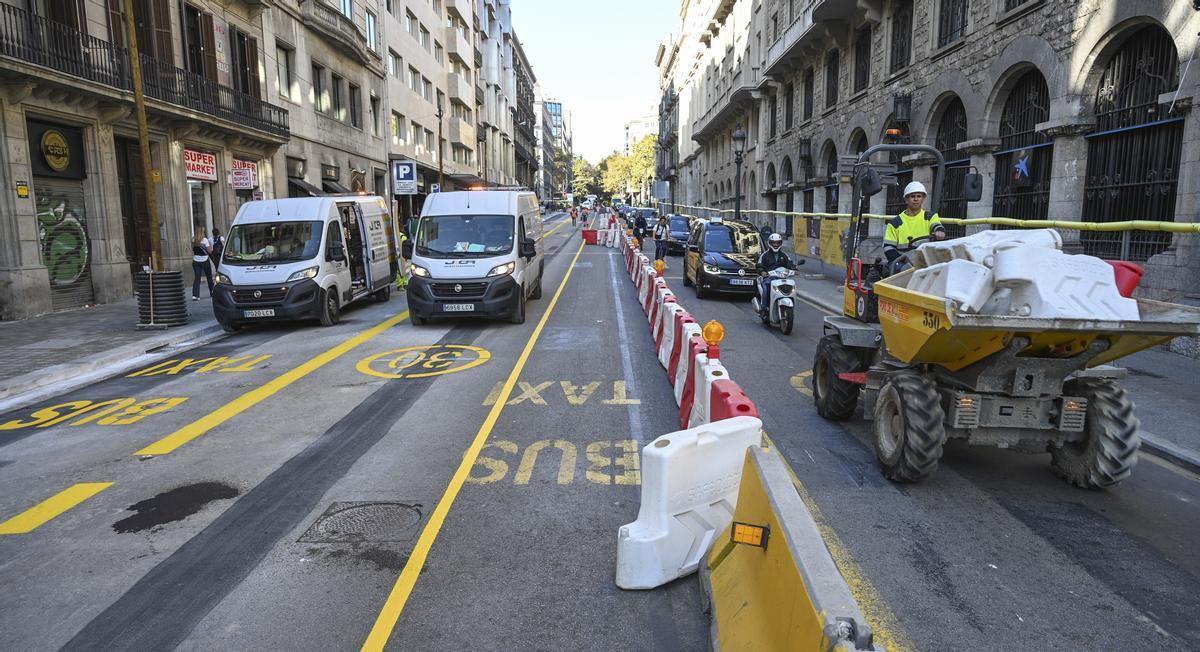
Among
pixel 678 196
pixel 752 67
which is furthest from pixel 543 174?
pixel 752 67

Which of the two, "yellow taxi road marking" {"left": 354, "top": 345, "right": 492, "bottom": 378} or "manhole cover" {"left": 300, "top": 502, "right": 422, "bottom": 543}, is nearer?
"manhole cover" {"left": 300, "top": 502, "right": 422, "bottom": 543}

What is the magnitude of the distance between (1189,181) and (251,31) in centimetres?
2647

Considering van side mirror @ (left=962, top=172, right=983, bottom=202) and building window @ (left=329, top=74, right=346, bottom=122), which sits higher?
building window @ (left=329, top=74, right=346, bottom=122)

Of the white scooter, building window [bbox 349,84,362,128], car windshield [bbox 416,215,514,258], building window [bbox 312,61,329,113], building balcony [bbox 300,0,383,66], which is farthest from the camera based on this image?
building window [bbox 349,84,362,128]

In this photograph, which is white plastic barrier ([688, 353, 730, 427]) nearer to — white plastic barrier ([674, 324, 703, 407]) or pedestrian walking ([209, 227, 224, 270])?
white plastic barrier ([674, 324, 703, 407])

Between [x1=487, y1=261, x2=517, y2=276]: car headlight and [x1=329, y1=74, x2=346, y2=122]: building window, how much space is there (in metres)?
22.9

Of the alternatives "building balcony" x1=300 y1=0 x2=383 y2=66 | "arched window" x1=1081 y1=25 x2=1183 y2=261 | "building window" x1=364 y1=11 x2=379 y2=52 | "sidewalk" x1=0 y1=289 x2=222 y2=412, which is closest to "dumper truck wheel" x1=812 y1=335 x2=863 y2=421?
"arched window" x1=1081 y1=25 x2=1183 y2=261

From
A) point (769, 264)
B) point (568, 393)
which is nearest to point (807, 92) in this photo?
point (769, 264)

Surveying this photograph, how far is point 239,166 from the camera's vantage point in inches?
928

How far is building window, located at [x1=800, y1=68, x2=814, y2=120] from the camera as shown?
3198cm

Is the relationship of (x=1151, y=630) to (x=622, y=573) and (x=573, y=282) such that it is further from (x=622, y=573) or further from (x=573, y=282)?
(x=573, y=282)

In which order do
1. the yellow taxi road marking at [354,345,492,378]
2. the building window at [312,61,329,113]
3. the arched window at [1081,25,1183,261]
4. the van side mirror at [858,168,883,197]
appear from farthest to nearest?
the building window at [312,61,329,113], the arched window at [1081,25,1183,261], the yellow taxi road marking at [354,345,492,378], the van side mirror at [858,168,883,197]

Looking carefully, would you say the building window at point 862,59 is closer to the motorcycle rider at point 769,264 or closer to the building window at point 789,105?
the building window at point 789,105

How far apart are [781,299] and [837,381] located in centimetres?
540
